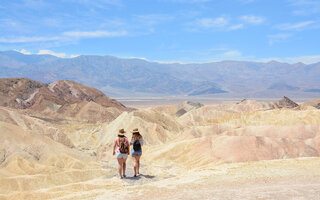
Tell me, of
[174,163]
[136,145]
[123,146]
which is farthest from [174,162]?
[123,146]

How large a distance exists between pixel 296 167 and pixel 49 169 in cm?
1411

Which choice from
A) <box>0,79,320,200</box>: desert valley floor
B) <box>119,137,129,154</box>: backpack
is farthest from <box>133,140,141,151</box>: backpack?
<box>0,79,320,200</box>: desert valley floor

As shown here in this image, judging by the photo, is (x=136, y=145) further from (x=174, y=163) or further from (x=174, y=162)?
(x=174, y=162)

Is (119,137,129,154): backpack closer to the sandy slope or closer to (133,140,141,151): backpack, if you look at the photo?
(133,140,141,151): backpack

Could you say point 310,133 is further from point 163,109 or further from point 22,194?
point 163,109

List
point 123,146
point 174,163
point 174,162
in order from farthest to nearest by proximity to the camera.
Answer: point 174,162
point 174,163
point 123,146

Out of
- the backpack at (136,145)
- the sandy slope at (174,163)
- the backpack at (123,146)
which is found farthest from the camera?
the backpack at (136,145)

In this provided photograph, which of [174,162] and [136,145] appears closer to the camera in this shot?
[136,145]

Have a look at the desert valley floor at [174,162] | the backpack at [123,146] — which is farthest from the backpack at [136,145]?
the desert valley floor at [174,162]

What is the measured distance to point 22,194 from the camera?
1170 centimetres

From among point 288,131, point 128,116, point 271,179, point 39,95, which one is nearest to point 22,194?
point 271,179

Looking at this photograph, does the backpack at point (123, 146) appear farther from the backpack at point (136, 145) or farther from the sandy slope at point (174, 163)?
the sandy slope at point (174, 163)

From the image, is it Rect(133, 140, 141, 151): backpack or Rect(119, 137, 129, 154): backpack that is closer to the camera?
Rect(119, 137, 129, 154): backpack

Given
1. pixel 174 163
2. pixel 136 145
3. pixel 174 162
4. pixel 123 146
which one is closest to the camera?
pixel 123 146
